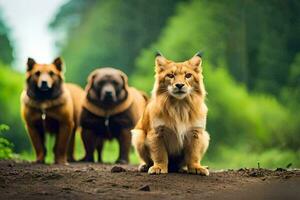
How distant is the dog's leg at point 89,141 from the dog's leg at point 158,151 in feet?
12.6

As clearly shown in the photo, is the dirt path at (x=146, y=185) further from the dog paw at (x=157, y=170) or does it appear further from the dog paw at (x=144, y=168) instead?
the dog paw at (x=144, y=168)

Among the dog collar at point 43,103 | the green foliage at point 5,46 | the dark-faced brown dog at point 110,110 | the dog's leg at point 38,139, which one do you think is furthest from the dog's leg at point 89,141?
the green foliage at point 5,46

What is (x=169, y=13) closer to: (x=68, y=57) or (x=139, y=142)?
(x=68, y=57)

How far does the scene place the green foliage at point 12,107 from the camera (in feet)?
57.7

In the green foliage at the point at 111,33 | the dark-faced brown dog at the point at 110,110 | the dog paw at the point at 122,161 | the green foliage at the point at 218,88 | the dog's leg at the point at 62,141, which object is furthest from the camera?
the green foliage at the point at 111,33

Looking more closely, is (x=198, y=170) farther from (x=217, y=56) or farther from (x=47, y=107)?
(x=217, y=56)

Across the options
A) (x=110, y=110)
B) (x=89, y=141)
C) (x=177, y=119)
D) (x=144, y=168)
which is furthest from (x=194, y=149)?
(x=89, y=141)

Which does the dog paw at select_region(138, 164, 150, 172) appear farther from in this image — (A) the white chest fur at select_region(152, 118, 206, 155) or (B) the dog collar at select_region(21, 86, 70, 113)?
(B) the dog collar at select_region(21, 86, 70, 113)

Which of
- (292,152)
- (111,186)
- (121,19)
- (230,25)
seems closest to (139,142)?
(111,186)

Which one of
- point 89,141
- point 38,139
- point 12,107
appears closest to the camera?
point 38,139

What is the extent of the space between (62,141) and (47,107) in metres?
0.57

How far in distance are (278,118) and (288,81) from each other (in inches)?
40.7

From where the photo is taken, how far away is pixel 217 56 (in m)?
16.2

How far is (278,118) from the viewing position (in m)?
14.4
